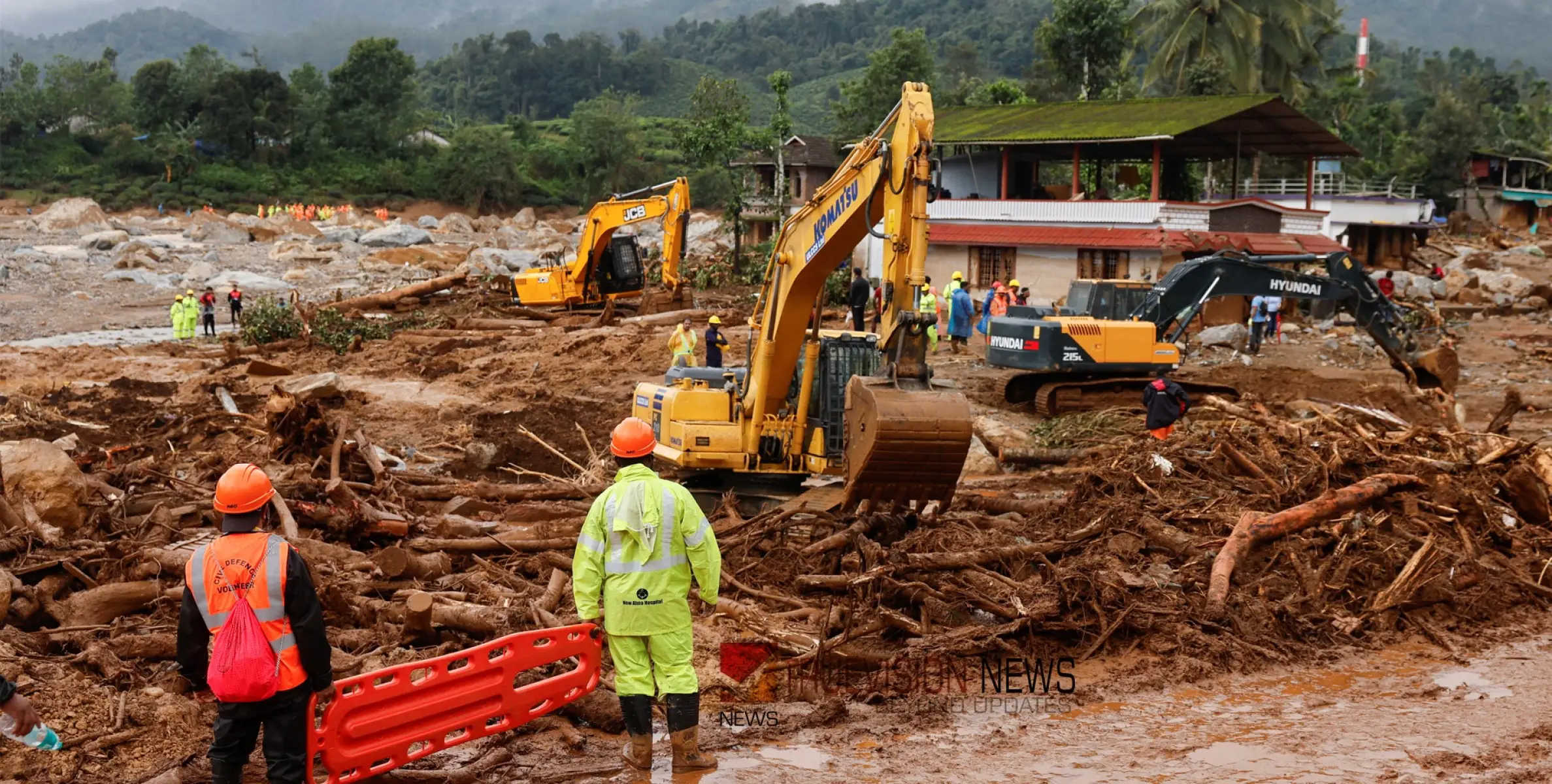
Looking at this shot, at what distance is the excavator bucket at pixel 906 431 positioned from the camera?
801 centimetres

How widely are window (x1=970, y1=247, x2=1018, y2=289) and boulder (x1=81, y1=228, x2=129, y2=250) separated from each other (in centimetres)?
3078

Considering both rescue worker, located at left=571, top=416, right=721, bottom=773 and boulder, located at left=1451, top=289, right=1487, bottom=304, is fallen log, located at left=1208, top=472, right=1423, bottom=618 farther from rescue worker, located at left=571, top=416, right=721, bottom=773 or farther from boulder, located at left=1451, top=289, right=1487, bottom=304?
boulder, located at left=1451, top=289, right=1487, bottom=304

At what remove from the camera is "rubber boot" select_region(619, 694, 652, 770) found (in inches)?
230

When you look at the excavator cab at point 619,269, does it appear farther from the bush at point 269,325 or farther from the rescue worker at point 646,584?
the rescue worker at point 646,584

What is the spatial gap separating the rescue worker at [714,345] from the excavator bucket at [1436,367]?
9.35 meters

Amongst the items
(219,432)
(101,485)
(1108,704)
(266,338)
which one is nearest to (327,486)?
(101,485)

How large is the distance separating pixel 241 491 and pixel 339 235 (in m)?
51.0

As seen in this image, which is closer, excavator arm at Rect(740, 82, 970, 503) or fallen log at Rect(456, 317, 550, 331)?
excavator arm at Rect(740, 82, 970, 503)

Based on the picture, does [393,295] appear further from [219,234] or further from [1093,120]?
[219,234]

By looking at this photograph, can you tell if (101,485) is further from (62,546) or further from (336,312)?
(336,312)

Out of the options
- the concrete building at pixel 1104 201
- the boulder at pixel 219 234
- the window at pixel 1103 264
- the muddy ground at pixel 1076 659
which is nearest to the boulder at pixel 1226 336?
the concrete building at pixel 1104 201

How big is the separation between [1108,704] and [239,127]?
77998 mm

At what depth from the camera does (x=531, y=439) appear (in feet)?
48.1

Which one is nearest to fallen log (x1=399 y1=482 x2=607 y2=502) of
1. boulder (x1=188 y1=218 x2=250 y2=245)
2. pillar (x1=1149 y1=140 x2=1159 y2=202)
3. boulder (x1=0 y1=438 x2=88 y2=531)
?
boulder (x1=0 y1=438 x2=88 y2=531)
